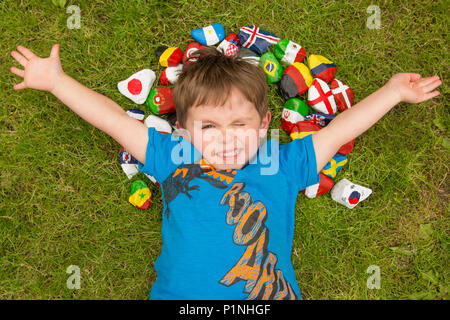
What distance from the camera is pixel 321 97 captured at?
214 cm

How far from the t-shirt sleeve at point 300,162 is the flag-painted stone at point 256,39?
0.67 metres

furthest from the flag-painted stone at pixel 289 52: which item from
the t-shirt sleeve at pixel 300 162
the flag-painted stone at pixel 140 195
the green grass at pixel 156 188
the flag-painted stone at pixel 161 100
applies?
the flag-painted stone at pixel 140 195

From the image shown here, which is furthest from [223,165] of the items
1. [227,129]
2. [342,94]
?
[342,94]

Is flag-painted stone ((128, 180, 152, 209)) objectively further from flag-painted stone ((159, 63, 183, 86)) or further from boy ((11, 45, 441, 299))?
flag-painted stone ((159, 63, 183, 86))

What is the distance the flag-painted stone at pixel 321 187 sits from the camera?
2.12 meters

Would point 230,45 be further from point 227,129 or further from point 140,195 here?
point 140,195

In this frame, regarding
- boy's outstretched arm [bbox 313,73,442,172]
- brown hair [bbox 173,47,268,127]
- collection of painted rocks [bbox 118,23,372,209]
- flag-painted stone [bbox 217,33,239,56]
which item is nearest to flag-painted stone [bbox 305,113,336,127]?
collection of painted rocks [bbox 118,23,372,209]

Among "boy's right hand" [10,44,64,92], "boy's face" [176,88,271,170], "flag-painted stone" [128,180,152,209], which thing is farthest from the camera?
"flag-painted stone" [128,180,152,209]

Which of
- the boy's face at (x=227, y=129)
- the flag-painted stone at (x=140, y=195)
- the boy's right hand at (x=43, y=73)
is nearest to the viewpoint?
the boy's face at (x=227, y=129)

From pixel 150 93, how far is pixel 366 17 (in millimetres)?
1411

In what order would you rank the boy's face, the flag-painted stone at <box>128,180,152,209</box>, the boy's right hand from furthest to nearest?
the flag-painted stone at <box>128,180,152,209</box>, the boy's right hand, the boy's face

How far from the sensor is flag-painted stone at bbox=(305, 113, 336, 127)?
2143 mm

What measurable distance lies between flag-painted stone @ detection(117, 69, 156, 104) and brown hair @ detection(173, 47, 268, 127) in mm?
385

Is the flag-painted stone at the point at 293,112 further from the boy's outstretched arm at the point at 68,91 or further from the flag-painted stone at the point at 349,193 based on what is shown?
the boy's outstretched arm at the point at 68,91
